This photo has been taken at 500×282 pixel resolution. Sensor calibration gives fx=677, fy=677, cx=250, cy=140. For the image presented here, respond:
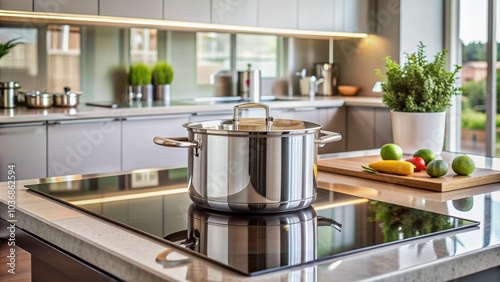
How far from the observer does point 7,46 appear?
4371mm

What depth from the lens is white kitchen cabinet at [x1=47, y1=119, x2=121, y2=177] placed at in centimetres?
400

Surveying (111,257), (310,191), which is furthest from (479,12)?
(111,257)

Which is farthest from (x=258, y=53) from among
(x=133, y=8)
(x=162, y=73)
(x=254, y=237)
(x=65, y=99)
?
(x=254, y=237)

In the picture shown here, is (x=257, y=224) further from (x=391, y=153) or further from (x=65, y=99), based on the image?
(x=65, y=99)

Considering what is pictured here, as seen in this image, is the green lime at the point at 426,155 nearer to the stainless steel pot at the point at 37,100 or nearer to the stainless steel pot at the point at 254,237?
the stainless steel pot at the point at 254,237

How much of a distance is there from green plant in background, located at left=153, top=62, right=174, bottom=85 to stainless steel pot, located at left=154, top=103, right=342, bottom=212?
12.2ft

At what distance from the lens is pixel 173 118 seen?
4.50 m

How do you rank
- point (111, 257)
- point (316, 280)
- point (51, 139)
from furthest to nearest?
point (51, 139)
point (111, 257)
point (316, 280)

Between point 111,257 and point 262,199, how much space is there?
A: 34cm

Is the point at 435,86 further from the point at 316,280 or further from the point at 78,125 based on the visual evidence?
the point at 78,125

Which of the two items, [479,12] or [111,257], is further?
[479,12]

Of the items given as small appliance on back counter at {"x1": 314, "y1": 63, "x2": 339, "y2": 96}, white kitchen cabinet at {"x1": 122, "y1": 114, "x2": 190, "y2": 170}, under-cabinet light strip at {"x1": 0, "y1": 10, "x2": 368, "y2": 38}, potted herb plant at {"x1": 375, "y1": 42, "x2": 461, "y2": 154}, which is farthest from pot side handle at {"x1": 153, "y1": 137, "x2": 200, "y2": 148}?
small appliance on back counter at {"x1": 314, "y1": 63, "x2": 339, "y2": 96}

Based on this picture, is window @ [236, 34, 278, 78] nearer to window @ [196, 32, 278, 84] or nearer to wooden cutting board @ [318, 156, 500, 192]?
window @ [196, 32, 278, 84]

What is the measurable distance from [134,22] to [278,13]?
122cm
